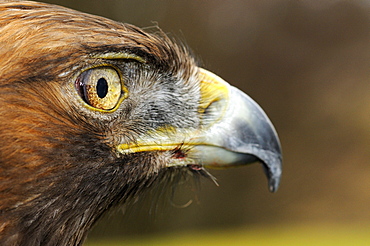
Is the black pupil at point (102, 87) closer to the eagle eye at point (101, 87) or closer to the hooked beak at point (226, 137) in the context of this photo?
Answer: the eagle eye at point (101, 87)

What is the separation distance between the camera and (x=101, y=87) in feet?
5.32

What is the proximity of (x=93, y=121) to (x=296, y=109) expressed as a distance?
30.5 ft

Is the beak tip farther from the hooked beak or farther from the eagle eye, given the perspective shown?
the eagle eye

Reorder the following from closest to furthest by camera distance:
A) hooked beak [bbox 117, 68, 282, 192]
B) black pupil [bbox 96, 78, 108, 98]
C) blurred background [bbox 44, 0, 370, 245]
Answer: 1. black pupil [bbox 96, 78, 108, 98]
2. hooked beak [bbox 117, 68, 282, 192]
3. blurred background [bbox 44, 0, 370, 245]

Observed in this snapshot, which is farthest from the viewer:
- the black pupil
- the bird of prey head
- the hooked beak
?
Result: the hooked beak

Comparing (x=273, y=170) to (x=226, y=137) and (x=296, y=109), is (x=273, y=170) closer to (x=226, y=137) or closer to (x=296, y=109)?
(x=226, y=137)

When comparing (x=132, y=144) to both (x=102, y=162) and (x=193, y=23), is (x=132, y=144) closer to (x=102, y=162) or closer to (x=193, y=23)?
(x=102, y=162)

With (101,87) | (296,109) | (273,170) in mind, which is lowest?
(273,170)

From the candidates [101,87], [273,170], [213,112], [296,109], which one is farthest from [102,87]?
[296,109]

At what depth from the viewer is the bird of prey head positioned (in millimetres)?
1470

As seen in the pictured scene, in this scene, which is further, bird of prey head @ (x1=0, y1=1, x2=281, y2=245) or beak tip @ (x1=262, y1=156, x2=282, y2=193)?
beak tip @ (x1=262, y1=156, x2=282, y2=193)

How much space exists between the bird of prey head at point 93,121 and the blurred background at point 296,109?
7786mm

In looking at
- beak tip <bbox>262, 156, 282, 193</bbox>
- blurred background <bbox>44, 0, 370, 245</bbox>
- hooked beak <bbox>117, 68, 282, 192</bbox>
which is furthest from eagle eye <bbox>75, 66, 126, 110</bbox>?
blurred background <bbox>44, 0, 370, 245</bbox>

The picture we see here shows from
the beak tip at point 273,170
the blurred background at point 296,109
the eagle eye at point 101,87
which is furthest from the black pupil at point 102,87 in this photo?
the blurred background at point 296,109
